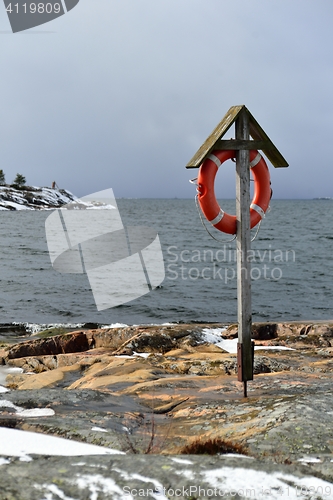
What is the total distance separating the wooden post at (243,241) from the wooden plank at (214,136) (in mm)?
111

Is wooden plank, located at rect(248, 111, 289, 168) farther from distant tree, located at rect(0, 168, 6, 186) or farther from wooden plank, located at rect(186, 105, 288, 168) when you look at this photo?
distant tree, located at rect(0, 168, 6, 186)

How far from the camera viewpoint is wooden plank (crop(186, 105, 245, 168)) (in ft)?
19.4

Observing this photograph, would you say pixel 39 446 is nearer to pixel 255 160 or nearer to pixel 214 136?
pixel 214 136

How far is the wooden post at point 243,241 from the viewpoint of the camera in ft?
19.9

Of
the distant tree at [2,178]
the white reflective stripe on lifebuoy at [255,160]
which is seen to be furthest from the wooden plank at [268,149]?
the distant tree at [2,178]

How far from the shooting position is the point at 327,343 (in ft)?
32.5

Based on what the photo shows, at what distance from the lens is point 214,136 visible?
19.8ft

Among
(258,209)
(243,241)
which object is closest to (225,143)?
(258,209)

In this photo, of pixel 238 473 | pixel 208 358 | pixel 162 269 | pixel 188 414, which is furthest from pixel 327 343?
pixel 162 269

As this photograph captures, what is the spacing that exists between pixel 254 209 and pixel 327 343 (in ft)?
14.9

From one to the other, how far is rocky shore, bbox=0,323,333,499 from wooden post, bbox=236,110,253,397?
1.60ft

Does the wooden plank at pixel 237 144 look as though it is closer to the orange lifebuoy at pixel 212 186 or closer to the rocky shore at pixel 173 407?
the orange lifebuoy at pixel 212 186

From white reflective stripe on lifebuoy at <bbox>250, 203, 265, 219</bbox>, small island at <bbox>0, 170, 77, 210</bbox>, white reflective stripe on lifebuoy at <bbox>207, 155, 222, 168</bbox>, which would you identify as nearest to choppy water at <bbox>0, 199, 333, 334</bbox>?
white reflective stripe on lifebuoy at <bbox>250, 203, 265, 219</bbox>

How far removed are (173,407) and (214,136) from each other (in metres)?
3.14
